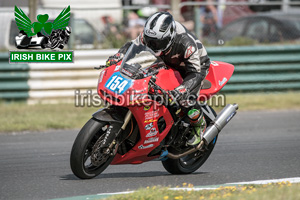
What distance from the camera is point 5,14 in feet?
35.6

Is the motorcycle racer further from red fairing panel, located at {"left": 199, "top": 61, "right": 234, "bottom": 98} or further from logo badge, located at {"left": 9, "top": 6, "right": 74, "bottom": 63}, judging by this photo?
logo badge, located at {"left": 9, "top": 6, "right": 74, "bottom": 63}

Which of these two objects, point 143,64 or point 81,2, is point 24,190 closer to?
point 143,64

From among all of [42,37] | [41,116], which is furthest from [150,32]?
[42,37]

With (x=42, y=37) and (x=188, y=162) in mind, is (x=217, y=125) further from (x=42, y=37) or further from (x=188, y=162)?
(x=42, y=37)

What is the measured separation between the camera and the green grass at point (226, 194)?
3.95 meters

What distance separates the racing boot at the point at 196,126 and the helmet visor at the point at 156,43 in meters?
0.75

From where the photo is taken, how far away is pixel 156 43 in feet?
16.9

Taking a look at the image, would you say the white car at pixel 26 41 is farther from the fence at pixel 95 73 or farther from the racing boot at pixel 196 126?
the racing boot at pixel 196 126

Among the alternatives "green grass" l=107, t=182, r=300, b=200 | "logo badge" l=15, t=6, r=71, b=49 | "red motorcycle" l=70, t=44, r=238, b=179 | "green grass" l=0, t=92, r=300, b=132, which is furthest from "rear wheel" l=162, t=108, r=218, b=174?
"logo badge" l=15, t=6, r=71, b=49

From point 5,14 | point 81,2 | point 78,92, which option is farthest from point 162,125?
point 81,2

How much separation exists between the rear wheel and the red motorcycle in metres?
0.25

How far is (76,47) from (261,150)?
207 inches

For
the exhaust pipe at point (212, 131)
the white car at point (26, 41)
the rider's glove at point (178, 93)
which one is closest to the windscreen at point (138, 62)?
the rider's glove at point (178, 93)

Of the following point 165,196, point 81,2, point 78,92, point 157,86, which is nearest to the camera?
point 165,196
